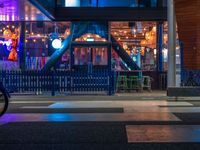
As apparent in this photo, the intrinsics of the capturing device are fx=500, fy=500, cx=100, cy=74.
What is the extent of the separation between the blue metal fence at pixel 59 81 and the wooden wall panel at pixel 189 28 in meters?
3.46

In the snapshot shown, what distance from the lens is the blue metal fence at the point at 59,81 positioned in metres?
21.5

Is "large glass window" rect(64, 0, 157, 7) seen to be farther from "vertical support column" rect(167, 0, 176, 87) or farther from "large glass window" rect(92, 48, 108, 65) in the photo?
"vertical support column" rect(167, 0, 176, 87)

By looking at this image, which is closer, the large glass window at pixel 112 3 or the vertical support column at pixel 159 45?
the vertical support column at pixel 159 45

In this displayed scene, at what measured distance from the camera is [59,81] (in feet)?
71.1

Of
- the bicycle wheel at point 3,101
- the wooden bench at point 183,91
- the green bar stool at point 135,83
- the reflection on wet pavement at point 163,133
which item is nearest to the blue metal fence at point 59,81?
the green bar stool at point 135,83

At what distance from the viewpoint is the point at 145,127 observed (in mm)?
10242

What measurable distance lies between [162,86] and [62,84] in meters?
6.55

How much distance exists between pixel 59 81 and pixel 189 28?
6168mm

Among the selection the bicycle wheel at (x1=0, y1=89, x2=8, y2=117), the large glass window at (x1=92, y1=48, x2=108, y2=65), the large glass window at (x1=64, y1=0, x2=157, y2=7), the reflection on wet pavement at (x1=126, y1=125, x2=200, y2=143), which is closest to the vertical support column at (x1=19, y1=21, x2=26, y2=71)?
the large glass window at (x1=64, y1=0, x2=157, y2=7)

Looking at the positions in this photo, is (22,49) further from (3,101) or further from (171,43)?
(3,101)

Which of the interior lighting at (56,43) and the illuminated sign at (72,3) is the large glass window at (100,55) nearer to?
the interior lighting at (56,43)

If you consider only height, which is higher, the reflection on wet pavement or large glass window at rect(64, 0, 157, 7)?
large glass window at rect(64, 0, 157, 7)

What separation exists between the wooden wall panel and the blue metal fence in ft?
11.4

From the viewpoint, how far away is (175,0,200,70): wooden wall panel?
21.4 metres
